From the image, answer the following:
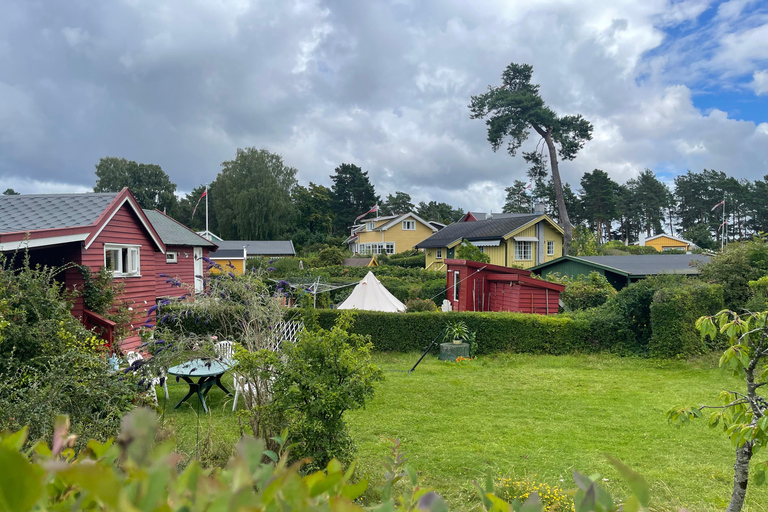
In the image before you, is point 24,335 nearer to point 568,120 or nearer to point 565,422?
point 565,422

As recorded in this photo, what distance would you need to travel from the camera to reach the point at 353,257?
1718 inches

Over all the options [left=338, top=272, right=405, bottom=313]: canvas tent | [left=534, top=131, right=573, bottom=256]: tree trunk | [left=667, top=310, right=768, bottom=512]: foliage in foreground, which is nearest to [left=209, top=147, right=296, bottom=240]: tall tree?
[left=534, top=131, right=573, bottom=256]: tree trunk

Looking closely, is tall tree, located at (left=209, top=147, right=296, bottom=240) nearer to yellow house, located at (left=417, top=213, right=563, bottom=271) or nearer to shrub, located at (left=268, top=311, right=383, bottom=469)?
yellow house, located at (left=417, top=213, right=563, bottom=271)

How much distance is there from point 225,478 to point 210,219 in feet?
229

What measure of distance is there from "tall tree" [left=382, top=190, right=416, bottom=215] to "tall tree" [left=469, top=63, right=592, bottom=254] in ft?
174

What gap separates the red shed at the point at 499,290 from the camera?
45.5 feet

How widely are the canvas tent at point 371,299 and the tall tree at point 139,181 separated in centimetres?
5676

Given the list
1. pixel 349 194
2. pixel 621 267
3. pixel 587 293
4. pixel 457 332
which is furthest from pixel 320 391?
pixel 349 194

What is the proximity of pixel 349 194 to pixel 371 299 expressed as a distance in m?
58.3

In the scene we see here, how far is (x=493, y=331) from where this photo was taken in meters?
12.1

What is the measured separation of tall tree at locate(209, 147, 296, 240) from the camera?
52938 mm

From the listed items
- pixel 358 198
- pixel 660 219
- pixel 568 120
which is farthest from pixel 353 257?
pixel 660 219

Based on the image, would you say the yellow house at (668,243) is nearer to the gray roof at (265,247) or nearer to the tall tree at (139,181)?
the gray roof at (265,247)

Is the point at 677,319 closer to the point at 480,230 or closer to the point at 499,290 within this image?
the point at 499,290
